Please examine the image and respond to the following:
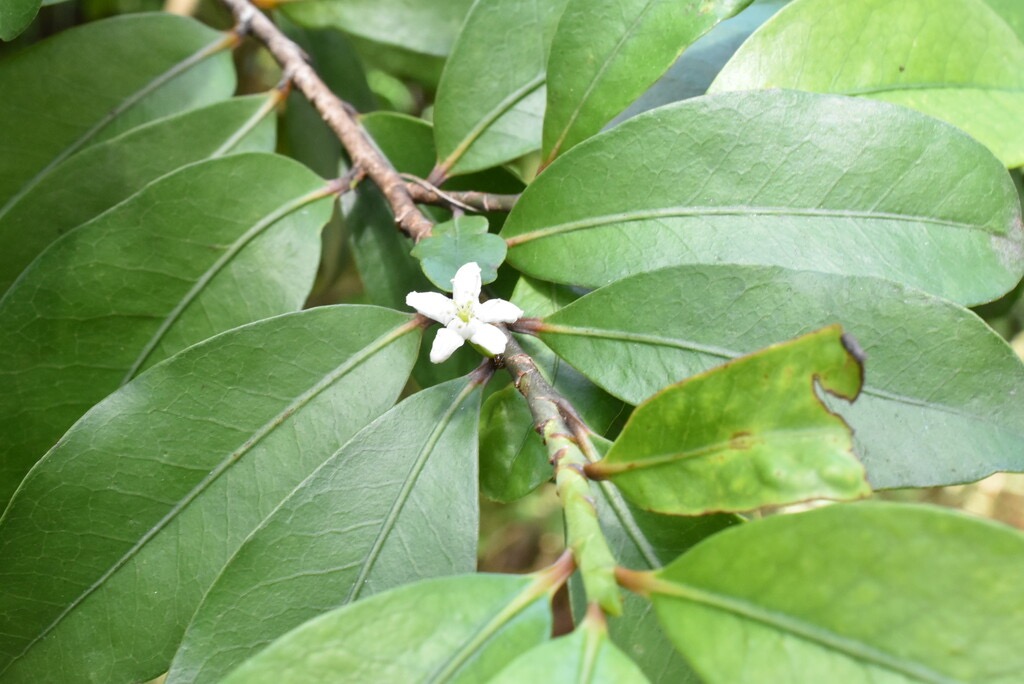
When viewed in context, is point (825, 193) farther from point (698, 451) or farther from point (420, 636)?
point (420, 636)

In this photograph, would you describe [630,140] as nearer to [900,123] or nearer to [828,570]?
[900,123]

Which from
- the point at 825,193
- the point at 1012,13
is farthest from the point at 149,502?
the point at 1012,13

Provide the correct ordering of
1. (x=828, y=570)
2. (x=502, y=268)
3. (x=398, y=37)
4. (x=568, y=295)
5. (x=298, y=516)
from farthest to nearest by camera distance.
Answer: (x=398, y=37) < (x=502, y=268) < (x=568, y=295) < (x=298, y=516) < (x=828, y=570)

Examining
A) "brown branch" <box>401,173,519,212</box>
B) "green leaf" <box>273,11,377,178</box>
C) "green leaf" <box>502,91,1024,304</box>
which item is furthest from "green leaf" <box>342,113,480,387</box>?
"green leaf" <box>502,91,1024,304</box>

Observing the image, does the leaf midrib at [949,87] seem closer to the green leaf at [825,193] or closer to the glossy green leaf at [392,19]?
the green leaf at [825,193]

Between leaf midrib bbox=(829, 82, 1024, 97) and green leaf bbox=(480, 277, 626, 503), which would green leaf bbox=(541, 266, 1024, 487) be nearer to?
green leaf bbox=(480, 277, 626, 503)

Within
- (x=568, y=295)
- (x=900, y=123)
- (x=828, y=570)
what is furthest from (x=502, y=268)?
(x=828, y=570)
